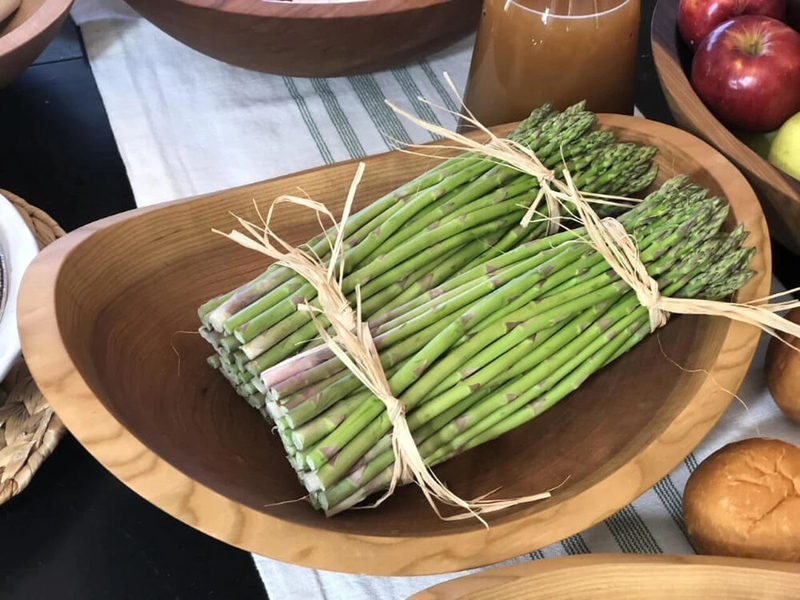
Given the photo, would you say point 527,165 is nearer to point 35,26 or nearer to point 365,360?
point 365,360

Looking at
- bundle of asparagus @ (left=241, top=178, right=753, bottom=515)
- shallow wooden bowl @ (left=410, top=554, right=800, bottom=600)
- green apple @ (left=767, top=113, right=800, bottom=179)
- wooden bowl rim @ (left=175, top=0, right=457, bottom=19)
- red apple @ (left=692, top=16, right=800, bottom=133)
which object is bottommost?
shallow wooden bowl @ (left=410, top=554, right=800, bottom=600)

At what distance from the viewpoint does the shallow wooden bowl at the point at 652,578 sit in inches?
18.6

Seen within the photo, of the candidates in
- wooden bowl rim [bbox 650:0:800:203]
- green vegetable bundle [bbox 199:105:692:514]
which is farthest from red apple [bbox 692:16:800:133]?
green vegetable bundle [bbox 199:105:692:514]

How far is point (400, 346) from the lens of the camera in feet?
1.95

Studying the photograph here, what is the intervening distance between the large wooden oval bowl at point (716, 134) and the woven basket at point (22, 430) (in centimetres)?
62

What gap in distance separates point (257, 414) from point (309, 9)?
1.35ft

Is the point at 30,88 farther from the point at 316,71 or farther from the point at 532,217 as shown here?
the point at 532,217

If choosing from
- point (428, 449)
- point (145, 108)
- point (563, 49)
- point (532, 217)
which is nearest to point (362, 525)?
point (428, 449)

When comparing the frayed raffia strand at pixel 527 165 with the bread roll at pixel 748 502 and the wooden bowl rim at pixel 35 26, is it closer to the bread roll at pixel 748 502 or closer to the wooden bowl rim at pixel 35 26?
the bread roll at pixel 748 502

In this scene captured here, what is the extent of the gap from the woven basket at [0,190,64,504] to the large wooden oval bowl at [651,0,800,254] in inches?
24.4

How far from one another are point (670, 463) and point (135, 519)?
1.39ft

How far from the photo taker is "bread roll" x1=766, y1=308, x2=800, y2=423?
25.5 inches

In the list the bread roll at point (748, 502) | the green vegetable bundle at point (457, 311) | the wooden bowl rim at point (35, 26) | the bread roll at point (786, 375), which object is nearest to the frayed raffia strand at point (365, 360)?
the green vegetable bundle at point (457, 311)

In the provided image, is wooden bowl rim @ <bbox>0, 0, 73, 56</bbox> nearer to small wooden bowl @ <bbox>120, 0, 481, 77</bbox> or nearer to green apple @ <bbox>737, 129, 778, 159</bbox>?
small wooden bowl @ <bbox>120, 0, 481, 77</bbox>
